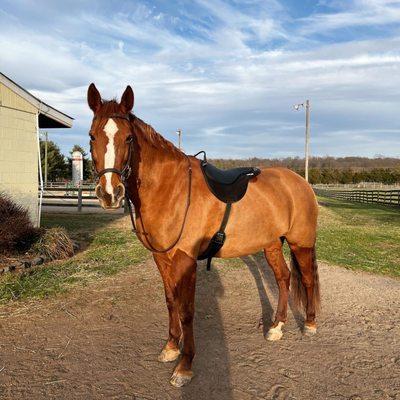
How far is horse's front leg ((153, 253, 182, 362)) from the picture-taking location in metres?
3.19

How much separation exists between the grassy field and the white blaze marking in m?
3.33

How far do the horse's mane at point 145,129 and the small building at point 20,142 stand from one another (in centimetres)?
675

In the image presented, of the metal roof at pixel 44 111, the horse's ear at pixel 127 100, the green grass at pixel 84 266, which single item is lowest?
the green grass at pixel 84 266

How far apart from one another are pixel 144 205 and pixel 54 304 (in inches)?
105

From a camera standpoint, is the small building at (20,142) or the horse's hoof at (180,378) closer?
the horse's hoof at (180,378)

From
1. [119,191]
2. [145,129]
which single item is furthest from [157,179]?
[119,191]

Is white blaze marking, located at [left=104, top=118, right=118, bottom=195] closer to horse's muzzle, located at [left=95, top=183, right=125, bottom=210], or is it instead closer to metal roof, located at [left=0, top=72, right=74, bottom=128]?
horse's muzzle, located at [left=95, top=183, right=125, bottom=210]

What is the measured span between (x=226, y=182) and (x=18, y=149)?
25.5 ft

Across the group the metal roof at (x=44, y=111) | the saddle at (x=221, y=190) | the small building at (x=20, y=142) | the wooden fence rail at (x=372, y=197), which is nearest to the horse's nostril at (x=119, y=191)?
the saddle at (x=221, y=190)

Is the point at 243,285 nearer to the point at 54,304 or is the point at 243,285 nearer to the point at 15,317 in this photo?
the point at 54,304

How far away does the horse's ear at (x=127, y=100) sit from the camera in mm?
2602

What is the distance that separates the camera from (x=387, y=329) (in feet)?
13.5

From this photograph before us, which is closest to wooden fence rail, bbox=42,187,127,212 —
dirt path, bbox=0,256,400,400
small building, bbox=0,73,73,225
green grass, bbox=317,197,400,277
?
small building, bbox=0,73,73,225

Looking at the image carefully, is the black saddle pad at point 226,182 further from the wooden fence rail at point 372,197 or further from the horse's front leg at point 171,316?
the wooden fence rail at point 372,197
